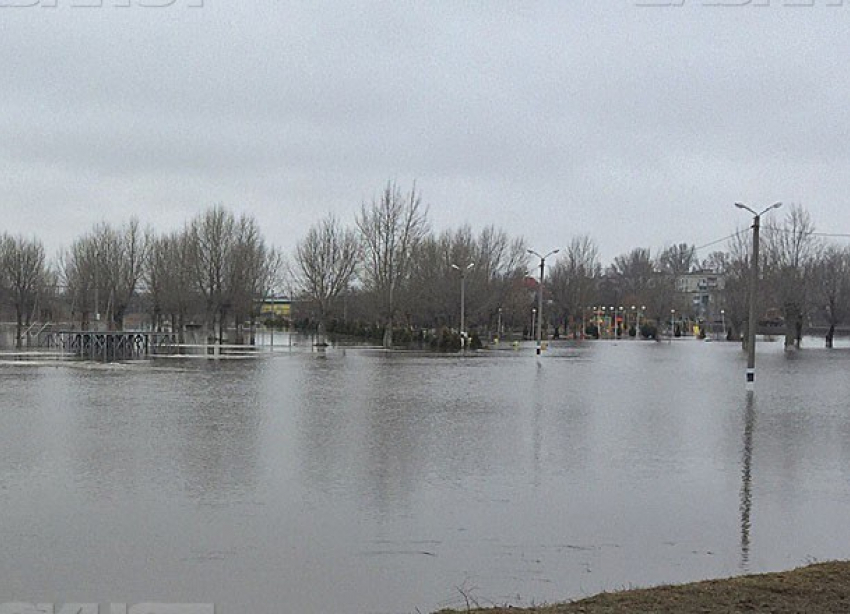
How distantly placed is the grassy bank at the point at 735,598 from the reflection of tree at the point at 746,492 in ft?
3.88

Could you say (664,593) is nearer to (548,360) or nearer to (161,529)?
(161,529)

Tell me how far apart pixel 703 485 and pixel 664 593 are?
5.95 meters

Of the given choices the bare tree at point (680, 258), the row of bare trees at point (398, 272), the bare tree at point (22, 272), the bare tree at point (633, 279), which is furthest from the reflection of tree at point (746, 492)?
the bare tree at point (680, 258)

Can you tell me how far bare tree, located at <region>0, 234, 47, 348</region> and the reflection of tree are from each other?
6700 centimetres

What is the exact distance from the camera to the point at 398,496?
1127 cm

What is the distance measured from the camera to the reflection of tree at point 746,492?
877 centimetres

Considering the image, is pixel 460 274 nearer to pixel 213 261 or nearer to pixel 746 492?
pixel 213 261

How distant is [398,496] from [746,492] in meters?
4.53

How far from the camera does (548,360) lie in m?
46.1

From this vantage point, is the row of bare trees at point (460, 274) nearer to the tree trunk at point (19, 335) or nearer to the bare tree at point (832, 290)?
the bare tree at point (832, 290)

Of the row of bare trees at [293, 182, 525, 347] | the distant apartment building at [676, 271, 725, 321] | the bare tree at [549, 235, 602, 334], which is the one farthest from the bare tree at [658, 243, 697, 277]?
the row of bare trees at [293, 182, 525, 347]

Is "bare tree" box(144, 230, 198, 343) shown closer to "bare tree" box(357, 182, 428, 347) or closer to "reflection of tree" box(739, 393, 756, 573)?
"bare tree" box(357, 182, 428, 347)

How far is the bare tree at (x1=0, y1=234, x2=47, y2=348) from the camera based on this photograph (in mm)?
74688

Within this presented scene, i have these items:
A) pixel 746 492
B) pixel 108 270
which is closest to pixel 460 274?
pixel 108 270
